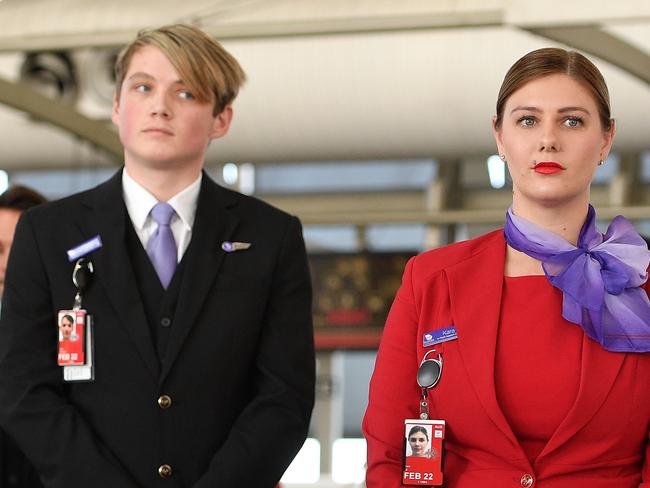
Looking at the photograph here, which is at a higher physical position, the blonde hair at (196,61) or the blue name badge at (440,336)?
the blonde hair at (196,61)

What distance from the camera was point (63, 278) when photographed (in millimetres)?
3043

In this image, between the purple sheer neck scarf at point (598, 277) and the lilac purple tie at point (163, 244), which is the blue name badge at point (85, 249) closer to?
the lilac purple tie at point (163, 244)

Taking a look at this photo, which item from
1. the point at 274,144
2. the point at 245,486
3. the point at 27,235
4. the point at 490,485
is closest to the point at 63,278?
the point at 27,235

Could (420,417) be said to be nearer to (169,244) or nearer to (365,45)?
(169,244)

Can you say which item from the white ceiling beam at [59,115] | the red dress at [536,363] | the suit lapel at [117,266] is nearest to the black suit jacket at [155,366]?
the suit lapel at [117,266]


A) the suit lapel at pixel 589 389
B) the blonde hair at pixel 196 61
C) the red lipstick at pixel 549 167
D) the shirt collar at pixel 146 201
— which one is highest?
the blonde hair at pixel 196 61

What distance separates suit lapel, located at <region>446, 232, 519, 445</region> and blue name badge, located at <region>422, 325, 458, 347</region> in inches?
0.8

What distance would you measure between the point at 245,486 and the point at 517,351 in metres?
0.74

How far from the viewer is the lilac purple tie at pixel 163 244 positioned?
308cm

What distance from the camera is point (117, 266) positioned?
3.02 m

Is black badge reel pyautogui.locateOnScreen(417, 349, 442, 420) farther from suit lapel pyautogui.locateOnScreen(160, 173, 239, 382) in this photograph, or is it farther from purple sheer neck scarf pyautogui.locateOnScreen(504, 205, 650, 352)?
suit lapel pyautogui.locateOnScreen(160, 173, 239, 382)

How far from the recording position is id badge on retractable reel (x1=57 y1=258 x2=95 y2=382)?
2.96 metres

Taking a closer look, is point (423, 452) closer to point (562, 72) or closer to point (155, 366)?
point (155, 366)

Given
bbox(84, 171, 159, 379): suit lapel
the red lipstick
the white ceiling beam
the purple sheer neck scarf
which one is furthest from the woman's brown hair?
the white ceiling beam
